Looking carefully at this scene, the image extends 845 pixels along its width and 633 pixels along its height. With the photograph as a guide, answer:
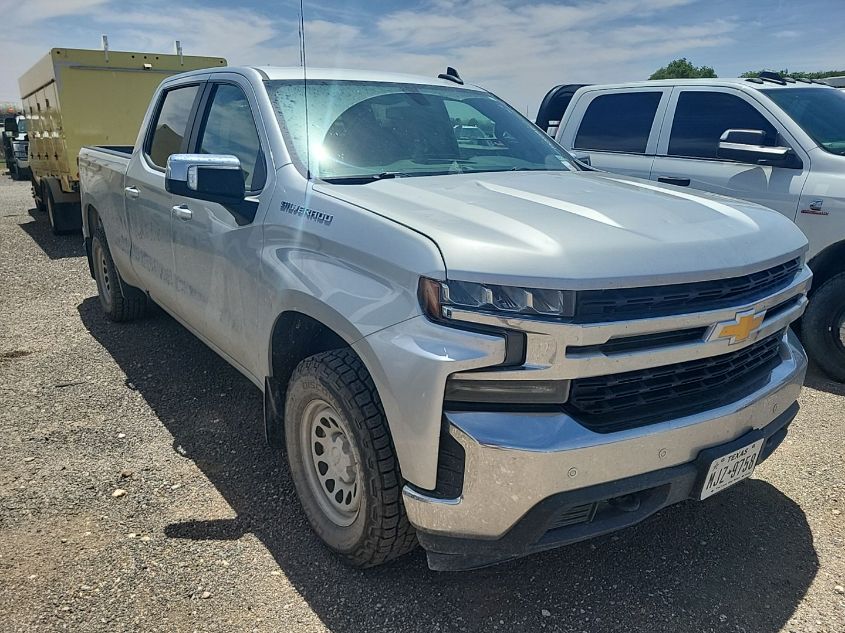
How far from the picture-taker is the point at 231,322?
329 cm

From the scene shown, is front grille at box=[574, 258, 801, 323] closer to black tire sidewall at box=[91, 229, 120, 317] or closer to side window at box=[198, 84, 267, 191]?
side window at box=[198, 84, 267, 191]

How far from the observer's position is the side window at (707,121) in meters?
5.22

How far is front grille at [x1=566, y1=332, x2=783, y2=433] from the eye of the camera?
2.12 meters

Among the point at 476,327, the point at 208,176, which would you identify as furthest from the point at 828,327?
the point at 208,176

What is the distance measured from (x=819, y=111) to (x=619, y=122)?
1.56 meters

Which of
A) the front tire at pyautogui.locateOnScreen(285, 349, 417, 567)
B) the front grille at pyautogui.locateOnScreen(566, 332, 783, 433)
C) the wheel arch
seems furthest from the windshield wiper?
the front grille at pyautogui.locateOnScreen(566, 332, 783, 433)

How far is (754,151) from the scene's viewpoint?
16.0ft

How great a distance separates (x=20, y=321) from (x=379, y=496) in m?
5.05

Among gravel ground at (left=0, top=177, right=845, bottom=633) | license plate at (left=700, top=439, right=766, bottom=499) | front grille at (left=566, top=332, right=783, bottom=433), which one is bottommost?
gravel ground at (left=0, top=177, right=845, bottom=633)

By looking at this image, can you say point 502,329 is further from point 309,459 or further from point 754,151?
point 754,151

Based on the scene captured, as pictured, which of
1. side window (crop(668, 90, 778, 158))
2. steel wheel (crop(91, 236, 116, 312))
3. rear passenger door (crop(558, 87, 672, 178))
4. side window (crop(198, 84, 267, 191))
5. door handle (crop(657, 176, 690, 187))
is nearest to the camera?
side window (crop(198, 84, 267, 191))

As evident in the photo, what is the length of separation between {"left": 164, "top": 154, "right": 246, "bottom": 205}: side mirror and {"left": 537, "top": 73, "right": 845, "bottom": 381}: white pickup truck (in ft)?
10.2

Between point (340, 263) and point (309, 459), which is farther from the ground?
point (340, 263)

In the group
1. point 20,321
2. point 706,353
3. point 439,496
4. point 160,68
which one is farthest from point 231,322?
point 160,68
